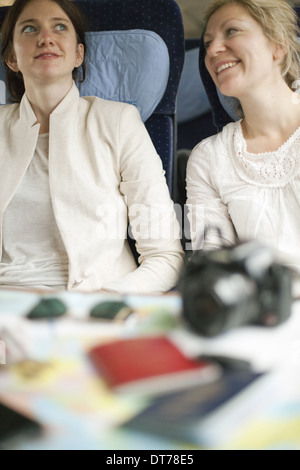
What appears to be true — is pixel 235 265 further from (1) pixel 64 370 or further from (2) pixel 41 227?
(2) pixel 41 227

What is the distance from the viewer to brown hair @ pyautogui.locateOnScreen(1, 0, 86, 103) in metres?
1.24

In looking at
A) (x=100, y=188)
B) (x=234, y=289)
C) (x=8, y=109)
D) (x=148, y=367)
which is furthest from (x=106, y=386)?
(x=8, y=109)

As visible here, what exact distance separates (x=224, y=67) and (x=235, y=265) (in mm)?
857

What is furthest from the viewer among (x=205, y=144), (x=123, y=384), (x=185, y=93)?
(x=185, y=93)

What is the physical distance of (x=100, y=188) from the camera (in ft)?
3.79

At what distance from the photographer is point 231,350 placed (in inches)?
17.7

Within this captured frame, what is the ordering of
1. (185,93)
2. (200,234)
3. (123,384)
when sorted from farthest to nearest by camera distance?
(185,93) → (200,234) → (123,384)

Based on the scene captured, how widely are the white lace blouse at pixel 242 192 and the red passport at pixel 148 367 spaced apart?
620 mm

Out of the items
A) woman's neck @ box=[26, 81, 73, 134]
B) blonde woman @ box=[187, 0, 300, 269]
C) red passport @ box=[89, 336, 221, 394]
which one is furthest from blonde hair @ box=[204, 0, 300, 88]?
red passport @ box=[89, 336, 221, 394]

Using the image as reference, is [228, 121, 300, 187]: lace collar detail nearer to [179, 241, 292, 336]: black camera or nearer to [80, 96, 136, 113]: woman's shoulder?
[80, 96, 136, 113]: woman's shoulder

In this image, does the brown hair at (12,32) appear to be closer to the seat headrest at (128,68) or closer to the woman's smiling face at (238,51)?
the seat headrest at (128,68)

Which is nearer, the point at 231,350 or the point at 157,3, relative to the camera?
the point at 231,350

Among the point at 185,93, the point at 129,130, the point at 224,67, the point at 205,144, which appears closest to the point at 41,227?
the point at 129,130

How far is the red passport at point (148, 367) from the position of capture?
1.27ft
